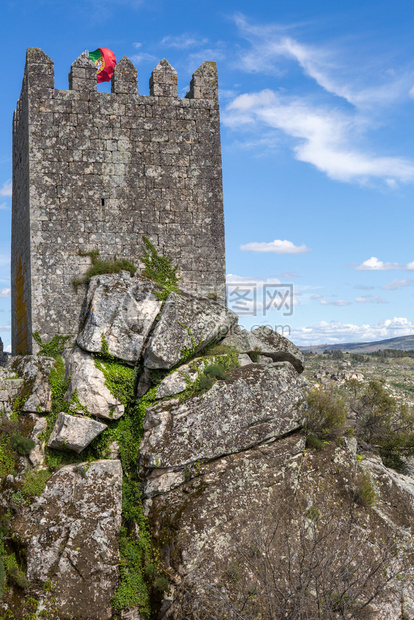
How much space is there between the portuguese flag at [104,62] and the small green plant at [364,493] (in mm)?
10384

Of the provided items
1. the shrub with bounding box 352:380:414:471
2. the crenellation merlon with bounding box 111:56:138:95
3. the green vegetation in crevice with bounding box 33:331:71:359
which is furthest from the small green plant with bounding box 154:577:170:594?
the crenellation merlon with bounding box 111:56:138:95

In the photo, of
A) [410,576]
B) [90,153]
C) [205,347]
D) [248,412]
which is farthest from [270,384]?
[90,153]

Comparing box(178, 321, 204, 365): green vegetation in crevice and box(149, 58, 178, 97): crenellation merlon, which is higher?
box(149, 58, 178, 97): crenellation merlon

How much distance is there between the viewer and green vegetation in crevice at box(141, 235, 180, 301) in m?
13.0

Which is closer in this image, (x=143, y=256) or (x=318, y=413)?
(x=318, y=413)

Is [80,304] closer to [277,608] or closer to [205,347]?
[205,347]

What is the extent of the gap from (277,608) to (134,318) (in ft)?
19.0

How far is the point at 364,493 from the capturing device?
34.4ft

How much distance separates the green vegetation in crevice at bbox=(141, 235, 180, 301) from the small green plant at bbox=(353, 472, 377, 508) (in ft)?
17.7

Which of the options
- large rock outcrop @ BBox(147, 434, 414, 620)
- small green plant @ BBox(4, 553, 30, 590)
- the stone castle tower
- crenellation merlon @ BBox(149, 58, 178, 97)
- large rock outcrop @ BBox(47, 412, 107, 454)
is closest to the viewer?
large rock outcrop @ BBox(147, 434, 414, 620)

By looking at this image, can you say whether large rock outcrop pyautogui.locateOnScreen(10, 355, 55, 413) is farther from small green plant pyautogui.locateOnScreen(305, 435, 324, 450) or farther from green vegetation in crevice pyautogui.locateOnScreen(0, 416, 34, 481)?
small green plant pyautogui.locateOnScreen(305, 435, 324, 450)

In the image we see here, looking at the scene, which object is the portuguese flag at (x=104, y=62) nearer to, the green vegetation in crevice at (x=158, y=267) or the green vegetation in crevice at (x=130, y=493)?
the green vegetation in crevice at (x=158, y=267)

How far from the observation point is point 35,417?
11430mm

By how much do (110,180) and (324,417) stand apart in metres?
6.77
